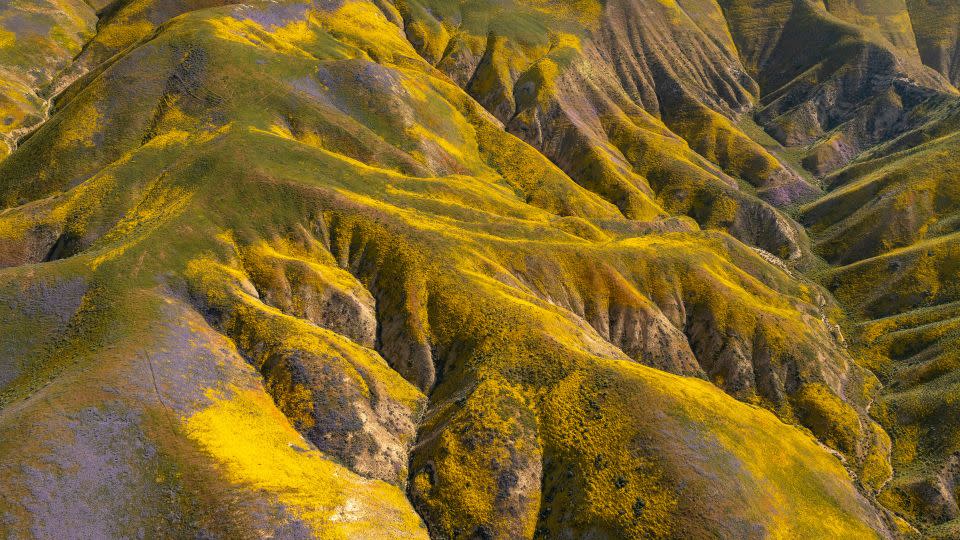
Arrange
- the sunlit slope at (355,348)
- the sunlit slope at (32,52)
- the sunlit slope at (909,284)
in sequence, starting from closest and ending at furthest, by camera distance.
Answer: the sunlit slope at (355,348) < the sunlit slope at (909,284) < the sunlit slope at (32,52)

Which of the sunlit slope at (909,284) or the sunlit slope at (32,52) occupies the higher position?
the sunlit slope at (32,52)

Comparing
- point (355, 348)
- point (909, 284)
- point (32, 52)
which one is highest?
point (32, 52)

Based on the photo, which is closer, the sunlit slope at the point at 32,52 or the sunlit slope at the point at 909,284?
the sunlit slope at the point at 909,284

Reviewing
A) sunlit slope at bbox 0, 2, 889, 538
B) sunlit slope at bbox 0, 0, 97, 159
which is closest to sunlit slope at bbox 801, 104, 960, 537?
sunlit slope at bbox 0, 2, 889, 538

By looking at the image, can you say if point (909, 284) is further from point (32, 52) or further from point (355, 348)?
point (32, 52)

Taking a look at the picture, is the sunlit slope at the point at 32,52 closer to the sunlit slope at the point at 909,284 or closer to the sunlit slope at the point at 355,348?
the sunlit slope at the point at 355,348

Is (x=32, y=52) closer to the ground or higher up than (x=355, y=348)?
higher up

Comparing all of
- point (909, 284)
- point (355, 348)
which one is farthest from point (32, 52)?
point (909, 284)

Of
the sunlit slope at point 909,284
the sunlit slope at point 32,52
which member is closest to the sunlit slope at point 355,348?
the sunlit slope at point 909,284
